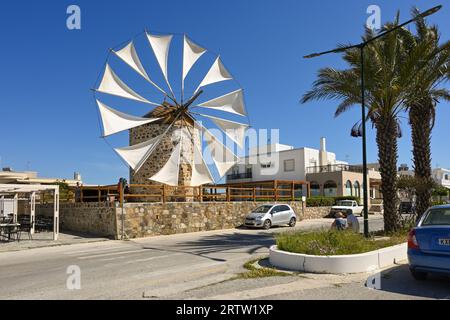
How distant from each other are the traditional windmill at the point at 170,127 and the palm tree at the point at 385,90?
13.5 meters

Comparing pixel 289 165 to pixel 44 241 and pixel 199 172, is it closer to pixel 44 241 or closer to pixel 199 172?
pixel 199 172

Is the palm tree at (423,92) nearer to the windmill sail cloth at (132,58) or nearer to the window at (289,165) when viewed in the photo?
the windmill sail cloth at (132,58)

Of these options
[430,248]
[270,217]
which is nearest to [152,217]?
[270,217]

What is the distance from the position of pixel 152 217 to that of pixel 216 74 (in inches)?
568

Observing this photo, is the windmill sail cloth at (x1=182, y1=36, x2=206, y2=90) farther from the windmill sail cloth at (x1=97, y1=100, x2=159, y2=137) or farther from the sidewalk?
the sidewalk

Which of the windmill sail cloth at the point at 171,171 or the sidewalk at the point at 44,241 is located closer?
the sidewalk at the point at 44,241

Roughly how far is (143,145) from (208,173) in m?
4.83

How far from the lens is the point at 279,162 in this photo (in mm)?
51656

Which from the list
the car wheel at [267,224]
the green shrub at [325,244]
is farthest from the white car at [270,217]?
the green shrub at [325,244]

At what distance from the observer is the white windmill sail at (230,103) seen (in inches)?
1162

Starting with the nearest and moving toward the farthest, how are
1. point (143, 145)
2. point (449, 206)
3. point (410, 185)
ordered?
1. point (449, 206)
2. point (410, 185)
3. point (143, 145)
